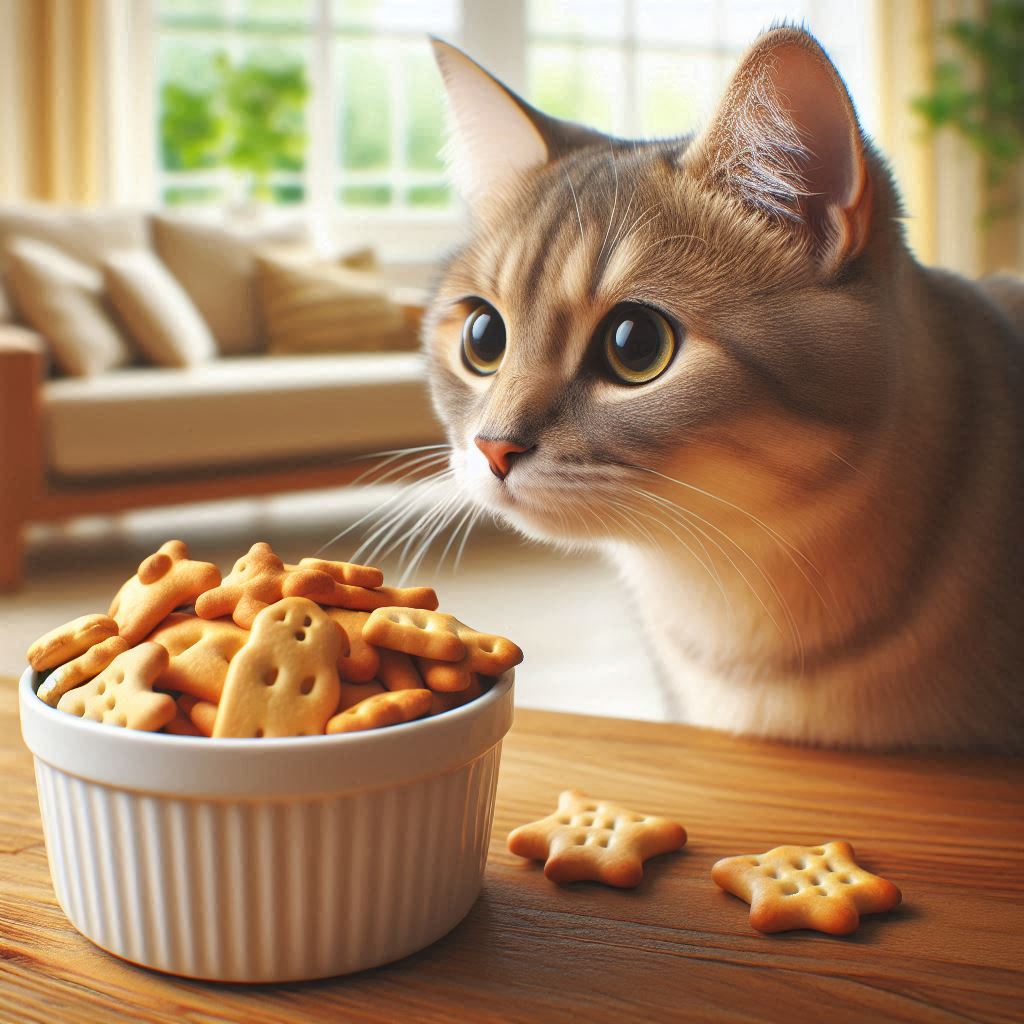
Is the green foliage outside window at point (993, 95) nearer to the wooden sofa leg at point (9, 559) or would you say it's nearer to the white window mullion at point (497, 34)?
the white window mullion at point (497, 34)

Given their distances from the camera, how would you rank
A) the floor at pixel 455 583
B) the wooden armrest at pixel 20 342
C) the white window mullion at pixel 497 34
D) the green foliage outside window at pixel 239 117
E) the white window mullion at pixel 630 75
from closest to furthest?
1. the floor at pixel 455 583
2. the wooden armrest at pixel 20 342
3. the green foliage outside window at pixel 239 117
4. the white window mullion at pixel 497 34
5. the white window mullion at pixel 630 75

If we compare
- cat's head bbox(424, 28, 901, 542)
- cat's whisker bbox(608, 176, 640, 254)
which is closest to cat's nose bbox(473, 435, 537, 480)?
cat's head bbox(424, 28, 901, 542)

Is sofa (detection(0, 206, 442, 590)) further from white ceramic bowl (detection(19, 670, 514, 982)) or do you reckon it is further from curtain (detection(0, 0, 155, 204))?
white ceramic bowl (detection(19, 670, 514, 982))

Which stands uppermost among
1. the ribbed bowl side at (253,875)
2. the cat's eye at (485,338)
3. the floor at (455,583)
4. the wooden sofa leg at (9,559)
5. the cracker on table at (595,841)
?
the cat's eye at (485,338)

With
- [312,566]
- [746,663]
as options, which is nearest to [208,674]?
[312,566]

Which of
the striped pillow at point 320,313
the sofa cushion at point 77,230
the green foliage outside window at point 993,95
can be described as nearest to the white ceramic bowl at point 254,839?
the sofa cushion at point 77,230

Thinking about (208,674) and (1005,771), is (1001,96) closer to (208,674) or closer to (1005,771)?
(1005,771)

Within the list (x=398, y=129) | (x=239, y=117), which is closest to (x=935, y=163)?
(x=398, y=129)
